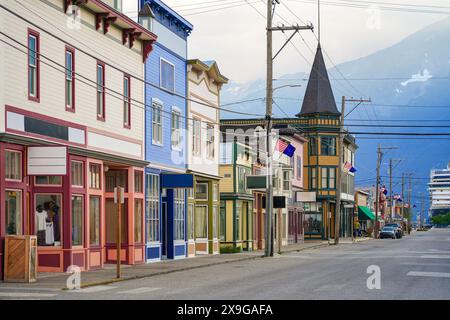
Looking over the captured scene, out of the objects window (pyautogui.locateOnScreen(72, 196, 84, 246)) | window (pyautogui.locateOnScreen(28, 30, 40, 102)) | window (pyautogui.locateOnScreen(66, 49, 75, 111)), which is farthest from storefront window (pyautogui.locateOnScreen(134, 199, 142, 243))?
window (pyautogui.locateOnScreen(28, 30, 40, 102))

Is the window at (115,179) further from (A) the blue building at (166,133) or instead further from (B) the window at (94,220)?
(B) the window at (94,220)

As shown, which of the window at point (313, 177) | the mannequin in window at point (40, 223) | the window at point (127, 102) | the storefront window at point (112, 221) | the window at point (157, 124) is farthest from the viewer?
the window at point (313, 177)

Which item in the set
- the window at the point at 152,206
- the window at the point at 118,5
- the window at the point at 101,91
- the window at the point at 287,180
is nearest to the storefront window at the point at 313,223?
the window at the point at 287,180

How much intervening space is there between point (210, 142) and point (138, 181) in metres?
10.7

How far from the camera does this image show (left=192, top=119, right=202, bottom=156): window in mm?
41188

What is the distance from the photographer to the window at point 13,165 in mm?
24062

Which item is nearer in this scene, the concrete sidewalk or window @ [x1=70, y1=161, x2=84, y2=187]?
the concrete sidewalk

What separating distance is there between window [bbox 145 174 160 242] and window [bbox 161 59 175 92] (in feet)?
13.4

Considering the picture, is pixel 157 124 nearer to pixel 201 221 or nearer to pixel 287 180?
pixel 201 221

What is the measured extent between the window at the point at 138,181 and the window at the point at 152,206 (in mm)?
981

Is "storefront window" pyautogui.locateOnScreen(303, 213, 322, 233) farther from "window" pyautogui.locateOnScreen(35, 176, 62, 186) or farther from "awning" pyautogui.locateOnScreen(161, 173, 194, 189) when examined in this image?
"window" pyautogui.locateOnScreen(35, 176, 62, 186)

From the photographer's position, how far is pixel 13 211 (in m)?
24.4
